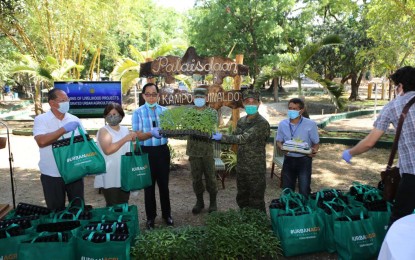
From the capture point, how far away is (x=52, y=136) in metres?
3.83

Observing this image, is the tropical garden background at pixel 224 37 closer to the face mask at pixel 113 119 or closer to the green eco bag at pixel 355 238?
the face mask at pixel 113 119

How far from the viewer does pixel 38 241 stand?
10.2ft

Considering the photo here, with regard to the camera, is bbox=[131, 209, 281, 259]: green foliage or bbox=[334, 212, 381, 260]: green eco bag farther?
bbox=[334, 212, 381, 260]: green eco bag

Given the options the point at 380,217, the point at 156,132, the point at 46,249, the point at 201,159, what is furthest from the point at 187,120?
the point at 380,217

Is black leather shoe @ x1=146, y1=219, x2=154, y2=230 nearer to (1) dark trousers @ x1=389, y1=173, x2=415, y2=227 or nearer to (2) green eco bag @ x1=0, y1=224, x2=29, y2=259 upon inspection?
(2) green eco bag @ x1=0, y1=224, x2=29, y2=259

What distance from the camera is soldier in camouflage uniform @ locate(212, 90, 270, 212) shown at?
441 cm

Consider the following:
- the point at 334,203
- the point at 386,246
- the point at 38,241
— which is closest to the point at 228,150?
the point at 334,203

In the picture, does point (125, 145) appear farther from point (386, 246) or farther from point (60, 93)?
point (386, 246)

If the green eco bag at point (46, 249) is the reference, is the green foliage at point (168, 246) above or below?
below

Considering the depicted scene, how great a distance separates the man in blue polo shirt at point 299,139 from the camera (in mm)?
4746

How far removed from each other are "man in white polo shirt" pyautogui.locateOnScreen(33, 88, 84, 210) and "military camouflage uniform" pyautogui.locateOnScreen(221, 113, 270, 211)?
1862 millimetres

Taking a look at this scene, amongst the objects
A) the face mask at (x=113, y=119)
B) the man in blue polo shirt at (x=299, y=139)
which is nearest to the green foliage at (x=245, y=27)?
the man in blue polo shirt at (x=299, y=139)

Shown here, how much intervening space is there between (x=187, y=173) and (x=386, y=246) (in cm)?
676

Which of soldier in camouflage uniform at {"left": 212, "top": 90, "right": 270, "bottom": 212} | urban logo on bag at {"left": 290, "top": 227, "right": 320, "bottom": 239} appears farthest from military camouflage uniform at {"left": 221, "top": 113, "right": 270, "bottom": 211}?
urban logo on bag at {"left": 290, "top": 227, "right": 320, "bottom": 239}
